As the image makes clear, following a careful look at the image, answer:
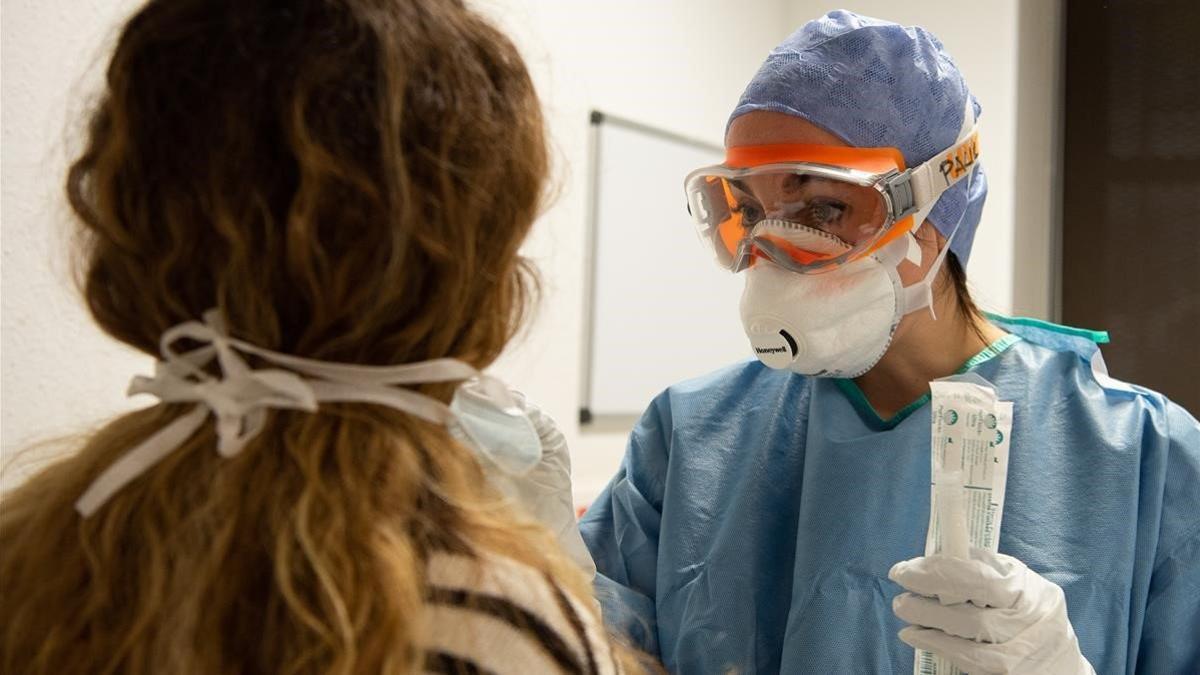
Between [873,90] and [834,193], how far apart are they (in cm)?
13

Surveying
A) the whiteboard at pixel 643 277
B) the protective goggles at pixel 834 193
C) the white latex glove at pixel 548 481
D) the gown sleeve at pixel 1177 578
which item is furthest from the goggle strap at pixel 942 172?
the whiteboard at pixel 643 277

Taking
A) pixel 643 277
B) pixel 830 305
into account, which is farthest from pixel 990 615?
pixel 643 277

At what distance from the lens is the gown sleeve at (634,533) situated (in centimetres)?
137

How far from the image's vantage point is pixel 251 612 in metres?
0.63

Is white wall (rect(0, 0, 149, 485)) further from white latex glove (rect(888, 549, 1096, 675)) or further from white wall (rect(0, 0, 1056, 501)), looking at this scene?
white latex glove (rect(888, 549, 1096, 675))

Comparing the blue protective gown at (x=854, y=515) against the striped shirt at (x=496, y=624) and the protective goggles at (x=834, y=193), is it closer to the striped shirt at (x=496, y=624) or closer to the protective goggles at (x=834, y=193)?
the protective goggles at (x=834, y=193)

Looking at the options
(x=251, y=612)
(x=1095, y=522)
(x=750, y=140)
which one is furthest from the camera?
(x=750, y=140)

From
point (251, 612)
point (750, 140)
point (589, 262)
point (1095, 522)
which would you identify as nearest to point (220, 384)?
point (251, 612)

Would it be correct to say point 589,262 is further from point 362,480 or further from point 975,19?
point 362,480

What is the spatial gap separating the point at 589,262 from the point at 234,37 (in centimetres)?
199

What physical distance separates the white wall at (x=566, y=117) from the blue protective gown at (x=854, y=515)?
31cm

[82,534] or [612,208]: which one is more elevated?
[612,208]

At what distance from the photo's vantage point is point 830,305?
4.27ft

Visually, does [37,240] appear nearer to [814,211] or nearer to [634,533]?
[634,533]
